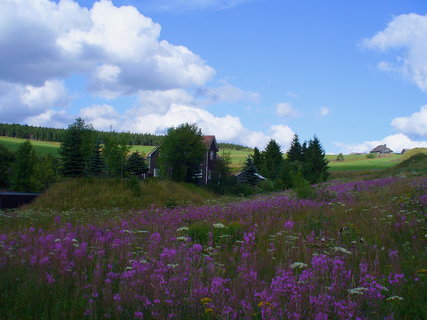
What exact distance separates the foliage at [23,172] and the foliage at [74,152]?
474 centimetres

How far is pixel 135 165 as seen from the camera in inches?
2445

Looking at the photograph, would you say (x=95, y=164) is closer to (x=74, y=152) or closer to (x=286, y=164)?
(x=74, y=152)

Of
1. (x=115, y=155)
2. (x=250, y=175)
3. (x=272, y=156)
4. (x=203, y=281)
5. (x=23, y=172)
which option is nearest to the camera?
(x=203, y=281)

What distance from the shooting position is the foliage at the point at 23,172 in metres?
49.6

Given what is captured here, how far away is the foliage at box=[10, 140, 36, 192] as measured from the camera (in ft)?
163

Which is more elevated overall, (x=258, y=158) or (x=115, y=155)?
(x=258, y=158)

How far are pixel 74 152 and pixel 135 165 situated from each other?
37.7ft

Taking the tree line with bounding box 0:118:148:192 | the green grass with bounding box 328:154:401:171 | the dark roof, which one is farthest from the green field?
the dark roof

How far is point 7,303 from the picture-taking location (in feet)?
10.6

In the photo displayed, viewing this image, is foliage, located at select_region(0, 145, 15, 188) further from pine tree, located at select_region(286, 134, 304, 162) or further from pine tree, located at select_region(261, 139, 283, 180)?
pine tree, located at select_region(286, 134, 304, 162)

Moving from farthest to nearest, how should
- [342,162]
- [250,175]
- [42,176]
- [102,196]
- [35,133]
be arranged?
[35,133] → [342,162] → [250,175] → [42,176] → [102,196]

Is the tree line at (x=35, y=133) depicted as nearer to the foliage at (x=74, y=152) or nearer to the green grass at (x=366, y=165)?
the green grass at (x=366, y=165)

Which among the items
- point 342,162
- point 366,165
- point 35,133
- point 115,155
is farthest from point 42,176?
point 35,133

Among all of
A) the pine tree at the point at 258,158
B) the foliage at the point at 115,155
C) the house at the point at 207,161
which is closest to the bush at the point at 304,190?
the foliage at the point at 115,155
